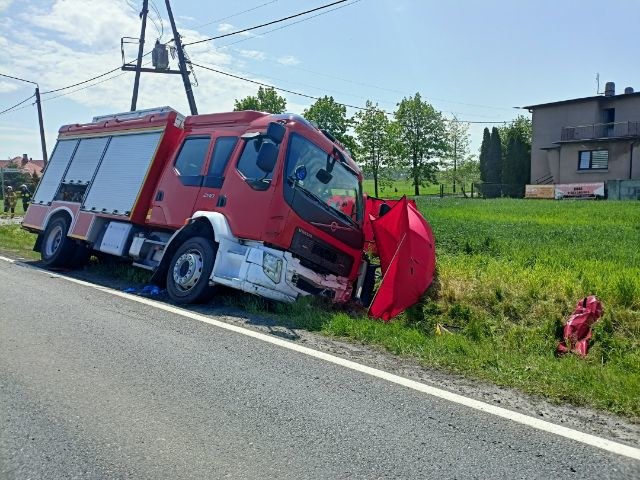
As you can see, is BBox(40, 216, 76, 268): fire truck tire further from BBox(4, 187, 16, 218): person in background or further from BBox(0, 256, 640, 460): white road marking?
BBox(4, 187, 16, 218): person in background

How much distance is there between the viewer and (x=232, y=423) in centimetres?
380

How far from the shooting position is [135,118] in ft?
33.9

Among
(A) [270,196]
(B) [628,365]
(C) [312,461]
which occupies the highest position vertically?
(A) [270,196]

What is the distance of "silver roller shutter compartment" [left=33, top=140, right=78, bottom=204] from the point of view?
38.8ft

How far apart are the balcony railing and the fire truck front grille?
38487 mm

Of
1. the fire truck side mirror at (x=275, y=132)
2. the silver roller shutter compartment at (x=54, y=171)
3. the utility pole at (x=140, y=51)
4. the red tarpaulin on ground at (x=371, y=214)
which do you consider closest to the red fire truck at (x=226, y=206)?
the fire truck side mirror at (x=275, y=132)

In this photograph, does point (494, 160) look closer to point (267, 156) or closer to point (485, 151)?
point (485, 151)

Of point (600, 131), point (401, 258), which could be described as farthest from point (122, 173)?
point (600, 131)

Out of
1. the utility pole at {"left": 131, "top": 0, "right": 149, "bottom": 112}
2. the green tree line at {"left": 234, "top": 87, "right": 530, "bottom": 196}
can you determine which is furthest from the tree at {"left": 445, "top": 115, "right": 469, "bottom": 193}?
the utility pole at {"left": 131, "top": 0, "right": 149, "bottom": 112}

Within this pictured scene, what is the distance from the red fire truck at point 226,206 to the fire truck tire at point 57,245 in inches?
1.1

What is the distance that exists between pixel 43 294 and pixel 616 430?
741 centimetres

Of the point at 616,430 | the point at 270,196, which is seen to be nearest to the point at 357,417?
the point at 616,430

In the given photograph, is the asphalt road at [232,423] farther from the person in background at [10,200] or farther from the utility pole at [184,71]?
the person in background at [10,200]

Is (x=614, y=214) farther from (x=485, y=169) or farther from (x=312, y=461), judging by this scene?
(x=485, y=169)
